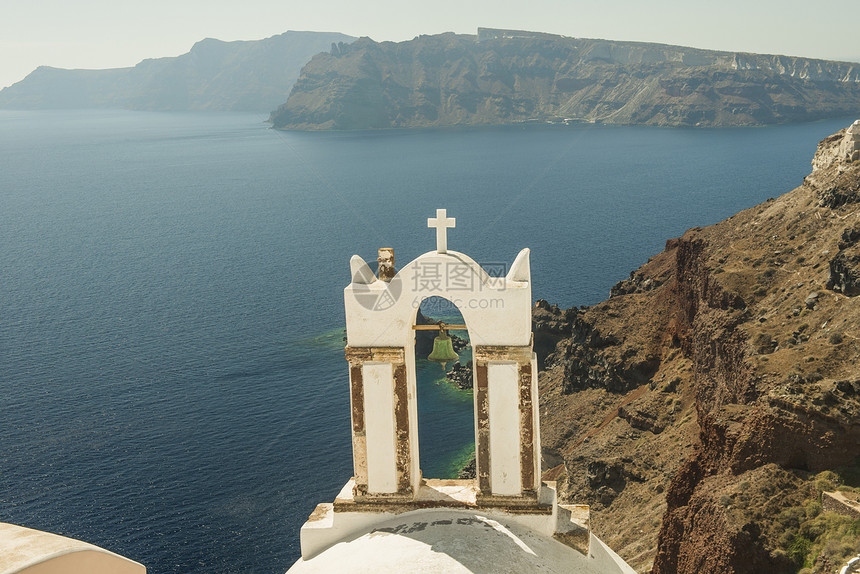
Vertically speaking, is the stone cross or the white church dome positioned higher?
the stone cross

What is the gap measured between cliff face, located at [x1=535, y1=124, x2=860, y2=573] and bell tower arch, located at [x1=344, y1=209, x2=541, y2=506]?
48.1 ft

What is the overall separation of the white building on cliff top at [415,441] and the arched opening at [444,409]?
127 feet

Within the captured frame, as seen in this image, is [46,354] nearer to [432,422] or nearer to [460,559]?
→ [432,422]

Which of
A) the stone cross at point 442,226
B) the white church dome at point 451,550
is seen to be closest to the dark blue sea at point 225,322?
the stone cross at point 442,226

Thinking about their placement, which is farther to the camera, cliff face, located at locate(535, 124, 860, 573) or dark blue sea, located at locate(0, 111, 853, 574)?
dark blue sea, located at locate(0, 111, 853, 574)

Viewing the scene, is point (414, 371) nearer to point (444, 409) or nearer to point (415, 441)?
point (415, 441)

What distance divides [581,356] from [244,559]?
33408 mm

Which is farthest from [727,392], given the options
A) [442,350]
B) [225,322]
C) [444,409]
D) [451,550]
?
[225,322]

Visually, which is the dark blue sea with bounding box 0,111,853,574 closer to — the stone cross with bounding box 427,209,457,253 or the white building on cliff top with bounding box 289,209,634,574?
the stone cross with bounding box 427,209,457,253

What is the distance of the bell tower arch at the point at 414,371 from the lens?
13.3 m

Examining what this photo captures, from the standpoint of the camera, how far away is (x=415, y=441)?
1413 cm

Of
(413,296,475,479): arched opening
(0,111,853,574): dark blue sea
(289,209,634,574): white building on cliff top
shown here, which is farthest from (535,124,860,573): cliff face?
(289,209,634,574): white building on cliff top

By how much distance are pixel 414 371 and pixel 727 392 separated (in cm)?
3192

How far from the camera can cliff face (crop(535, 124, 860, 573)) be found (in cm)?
2756
